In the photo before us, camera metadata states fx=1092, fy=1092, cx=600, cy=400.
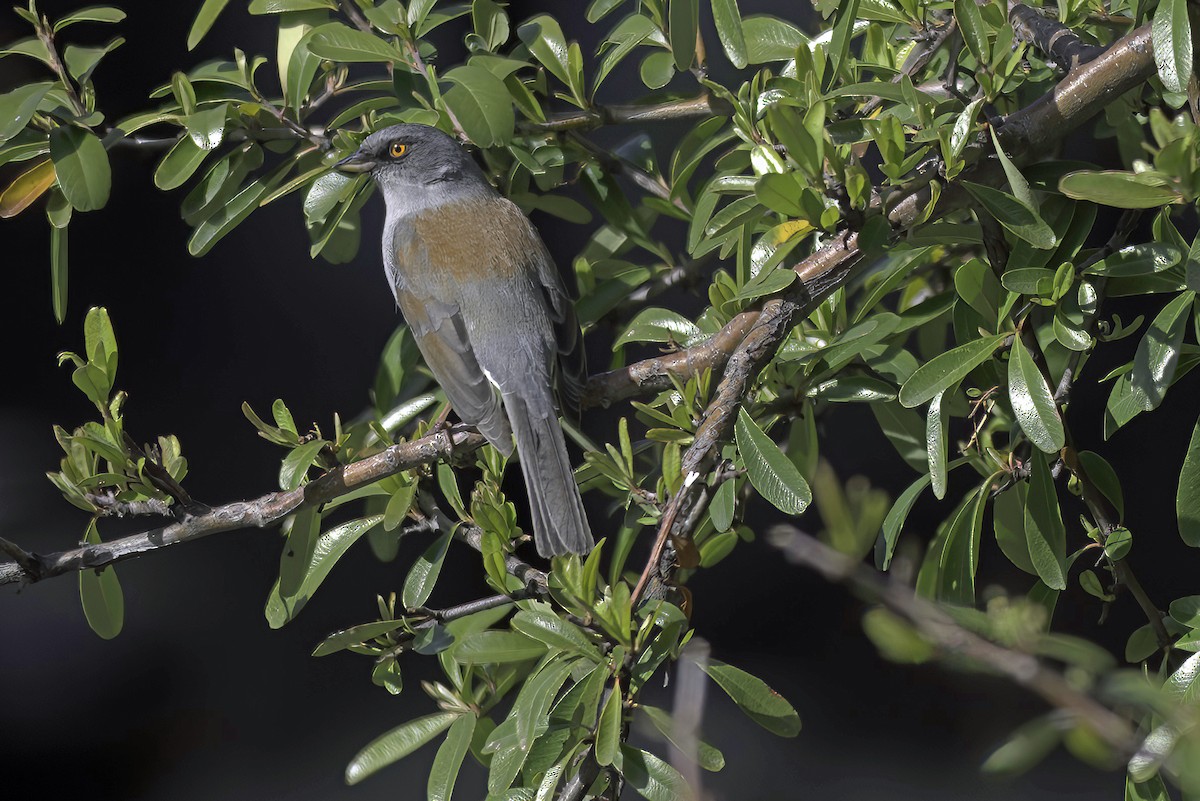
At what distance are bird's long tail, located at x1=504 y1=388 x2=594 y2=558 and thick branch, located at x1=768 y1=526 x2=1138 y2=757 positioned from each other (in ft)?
5.98

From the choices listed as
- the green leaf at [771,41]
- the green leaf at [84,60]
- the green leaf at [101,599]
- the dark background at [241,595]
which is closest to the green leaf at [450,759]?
the green leaf at [101,599]

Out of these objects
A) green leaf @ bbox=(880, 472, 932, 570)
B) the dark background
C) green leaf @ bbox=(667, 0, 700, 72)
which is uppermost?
green leaf @ bbox=(667, 0, 700, 72)

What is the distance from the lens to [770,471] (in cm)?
188

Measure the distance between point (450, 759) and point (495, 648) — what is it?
50 cm

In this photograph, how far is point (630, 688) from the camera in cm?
175

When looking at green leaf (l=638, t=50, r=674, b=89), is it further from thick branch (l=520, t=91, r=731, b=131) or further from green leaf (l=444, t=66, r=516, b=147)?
green leaf (l=444, t=66, r=516, b=147)

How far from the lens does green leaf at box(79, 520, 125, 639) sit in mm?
2467

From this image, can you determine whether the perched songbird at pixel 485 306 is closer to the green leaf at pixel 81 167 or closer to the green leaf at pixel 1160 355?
the green leaf at pixel 81 167

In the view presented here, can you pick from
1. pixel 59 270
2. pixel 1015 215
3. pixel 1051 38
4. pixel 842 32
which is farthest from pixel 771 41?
pixel 59 270

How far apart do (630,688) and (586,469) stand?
1.06 metres

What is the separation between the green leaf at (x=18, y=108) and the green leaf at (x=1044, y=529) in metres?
2.18

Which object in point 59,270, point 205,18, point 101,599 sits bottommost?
point 101,599

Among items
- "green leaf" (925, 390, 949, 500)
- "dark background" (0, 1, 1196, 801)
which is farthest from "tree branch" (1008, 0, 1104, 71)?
"dark background" (0, 1, 1196, 801)

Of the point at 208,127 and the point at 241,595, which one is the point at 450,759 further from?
the point at 241,595
